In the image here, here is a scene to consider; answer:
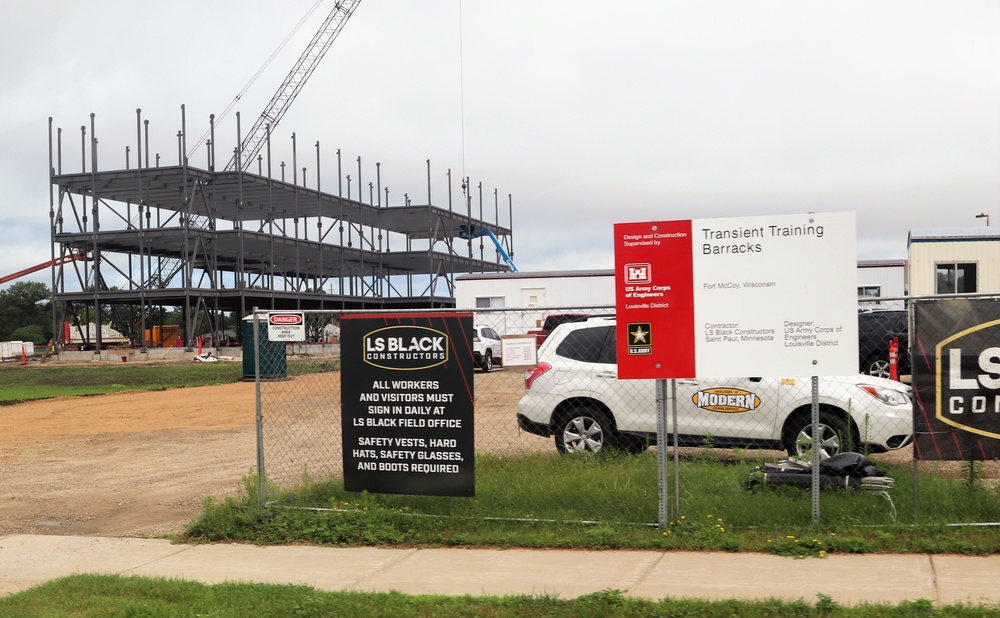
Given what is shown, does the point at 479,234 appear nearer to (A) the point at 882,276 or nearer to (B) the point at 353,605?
(A) the point at 882,276

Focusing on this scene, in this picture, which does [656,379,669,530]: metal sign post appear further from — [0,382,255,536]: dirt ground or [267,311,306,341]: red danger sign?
[0,382,255,536]: dirt ground

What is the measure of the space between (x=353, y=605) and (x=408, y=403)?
2.86 metres

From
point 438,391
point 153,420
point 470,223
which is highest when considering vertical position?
point 470,223

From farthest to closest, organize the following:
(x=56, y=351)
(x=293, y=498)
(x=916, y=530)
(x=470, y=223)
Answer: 1. (x=470, y=223)
2. (x=56, y=351)
3. (x=293, y=498)
4. (x=916, y=530)

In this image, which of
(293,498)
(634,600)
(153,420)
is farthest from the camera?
(153,420)

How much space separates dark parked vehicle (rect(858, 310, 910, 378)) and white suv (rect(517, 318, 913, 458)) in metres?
9.25

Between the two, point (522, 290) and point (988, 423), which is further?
point (522, 290)

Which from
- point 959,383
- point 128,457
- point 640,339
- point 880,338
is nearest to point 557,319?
point 880,338

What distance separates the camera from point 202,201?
193 feet

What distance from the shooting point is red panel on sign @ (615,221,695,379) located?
328 inches

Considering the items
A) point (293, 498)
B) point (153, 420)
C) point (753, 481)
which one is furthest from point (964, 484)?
point (153, 420)

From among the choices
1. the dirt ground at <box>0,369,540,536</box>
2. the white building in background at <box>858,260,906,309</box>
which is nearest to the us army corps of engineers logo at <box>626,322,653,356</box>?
the dirt ground at <box>0,369,540,536</box>

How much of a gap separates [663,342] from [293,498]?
164 inches

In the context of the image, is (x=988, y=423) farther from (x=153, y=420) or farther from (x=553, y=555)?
(x=153, y=420)
